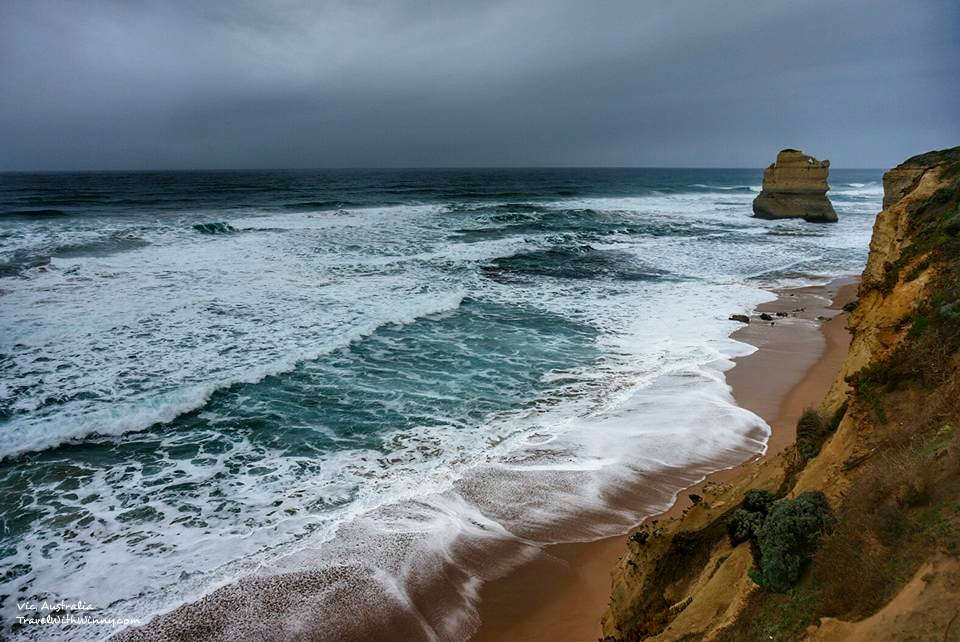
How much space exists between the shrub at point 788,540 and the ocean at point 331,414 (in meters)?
3.40

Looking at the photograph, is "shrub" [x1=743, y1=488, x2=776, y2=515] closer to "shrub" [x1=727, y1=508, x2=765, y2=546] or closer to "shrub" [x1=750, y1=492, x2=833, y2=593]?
"shrub" [x1=727, y1=508, x2=765, y2=546]

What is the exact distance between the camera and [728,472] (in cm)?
826

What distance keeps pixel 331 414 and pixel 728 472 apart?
6.92 m

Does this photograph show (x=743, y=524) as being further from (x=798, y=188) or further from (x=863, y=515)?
(x=798, y=188)

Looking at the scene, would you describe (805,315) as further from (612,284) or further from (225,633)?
(225,633)

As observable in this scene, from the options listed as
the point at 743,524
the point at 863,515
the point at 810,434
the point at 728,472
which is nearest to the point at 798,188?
the point at 728,472

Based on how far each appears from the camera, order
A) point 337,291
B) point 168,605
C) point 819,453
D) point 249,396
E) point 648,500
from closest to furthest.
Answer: point 819,453
point 168,605
point 648,500
point 249,396
point 337,291

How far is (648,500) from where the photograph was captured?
764 cm

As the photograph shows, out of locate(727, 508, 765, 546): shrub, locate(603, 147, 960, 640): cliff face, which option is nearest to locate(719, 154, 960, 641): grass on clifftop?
locate(603, 147, 960, 640): cliff face

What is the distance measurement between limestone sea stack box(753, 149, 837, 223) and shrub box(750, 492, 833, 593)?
148ft

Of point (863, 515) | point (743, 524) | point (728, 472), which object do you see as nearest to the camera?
point (863, 515)

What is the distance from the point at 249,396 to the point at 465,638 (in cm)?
720

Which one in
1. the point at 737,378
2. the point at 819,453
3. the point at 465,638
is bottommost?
the point at 465,638

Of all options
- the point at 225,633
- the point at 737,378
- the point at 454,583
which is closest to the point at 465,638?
the point at 454,583
